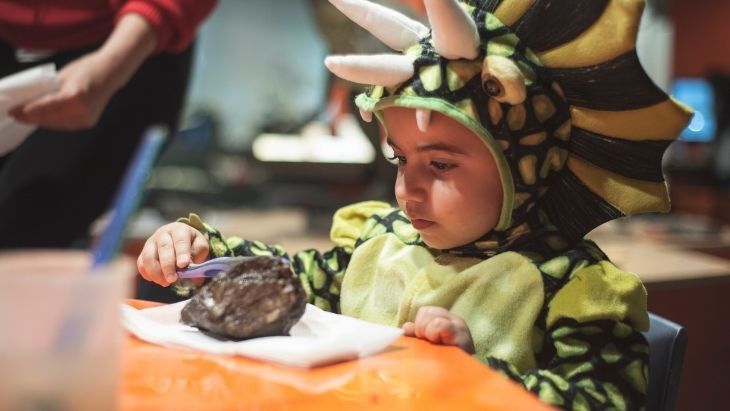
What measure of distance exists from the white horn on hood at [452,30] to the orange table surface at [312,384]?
1.02 feet

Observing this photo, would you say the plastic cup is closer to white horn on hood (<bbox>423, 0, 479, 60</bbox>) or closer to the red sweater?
white horn on hood (<bbox>423, 0, 479, 60</bbox>)

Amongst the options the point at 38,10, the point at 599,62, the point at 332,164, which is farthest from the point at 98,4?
the point at 332,164

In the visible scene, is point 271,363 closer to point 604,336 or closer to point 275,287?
point 275,287

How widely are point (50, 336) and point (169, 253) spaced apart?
40 cm

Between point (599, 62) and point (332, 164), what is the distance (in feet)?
6.38

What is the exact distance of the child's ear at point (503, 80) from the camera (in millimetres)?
762

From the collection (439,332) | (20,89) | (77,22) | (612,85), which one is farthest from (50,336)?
(77,22)

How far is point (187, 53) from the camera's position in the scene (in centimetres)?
152

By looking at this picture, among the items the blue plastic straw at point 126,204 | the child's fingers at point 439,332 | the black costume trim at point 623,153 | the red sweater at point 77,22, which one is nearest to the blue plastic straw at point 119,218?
the blue plastic straw at point 126,204

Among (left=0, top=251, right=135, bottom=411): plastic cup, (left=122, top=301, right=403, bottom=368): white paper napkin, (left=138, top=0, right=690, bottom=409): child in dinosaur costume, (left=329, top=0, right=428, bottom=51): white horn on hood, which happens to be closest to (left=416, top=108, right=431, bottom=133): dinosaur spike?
(left=138, top=0, right=690, bottom=409): child in dinosaur costume

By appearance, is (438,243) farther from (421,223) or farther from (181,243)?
(181,243)

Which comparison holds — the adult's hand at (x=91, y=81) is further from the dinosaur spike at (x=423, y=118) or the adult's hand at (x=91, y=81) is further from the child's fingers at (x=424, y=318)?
the child's fingers at (x=424, y=318)

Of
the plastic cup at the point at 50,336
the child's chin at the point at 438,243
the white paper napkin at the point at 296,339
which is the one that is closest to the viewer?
the plastic cup at the point at 50,336

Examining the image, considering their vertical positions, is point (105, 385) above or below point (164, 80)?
above
